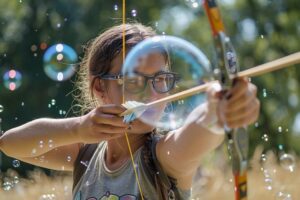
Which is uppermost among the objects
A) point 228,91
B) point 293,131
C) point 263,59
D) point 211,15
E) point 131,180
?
point 211,15

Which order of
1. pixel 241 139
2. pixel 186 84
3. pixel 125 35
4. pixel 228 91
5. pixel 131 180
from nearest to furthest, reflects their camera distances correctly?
pixel 228 91 < pixel 241 139 < pixel 186 84 < pixel 131 180 < pixel 125 35

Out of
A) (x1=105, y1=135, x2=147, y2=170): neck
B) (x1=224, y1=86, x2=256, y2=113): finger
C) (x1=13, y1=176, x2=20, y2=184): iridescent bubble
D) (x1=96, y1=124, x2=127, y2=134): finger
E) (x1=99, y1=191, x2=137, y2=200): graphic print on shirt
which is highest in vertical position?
(x1=224, y1=86, x2=256, y2=113): finger

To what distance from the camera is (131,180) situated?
7.13ft

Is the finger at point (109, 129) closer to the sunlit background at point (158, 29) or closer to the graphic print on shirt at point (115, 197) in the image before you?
the graphic print on shirt at point (115, 197)

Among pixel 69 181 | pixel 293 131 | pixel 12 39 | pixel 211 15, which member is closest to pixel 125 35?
pixel 211 15

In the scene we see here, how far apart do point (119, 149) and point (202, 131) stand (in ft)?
1.58

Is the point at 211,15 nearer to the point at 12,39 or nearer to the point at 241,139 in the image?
the point at 241,139

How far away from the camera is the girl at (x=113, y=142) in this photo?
1968mm

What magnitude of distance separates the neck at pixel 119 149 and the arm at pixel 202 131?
132mm

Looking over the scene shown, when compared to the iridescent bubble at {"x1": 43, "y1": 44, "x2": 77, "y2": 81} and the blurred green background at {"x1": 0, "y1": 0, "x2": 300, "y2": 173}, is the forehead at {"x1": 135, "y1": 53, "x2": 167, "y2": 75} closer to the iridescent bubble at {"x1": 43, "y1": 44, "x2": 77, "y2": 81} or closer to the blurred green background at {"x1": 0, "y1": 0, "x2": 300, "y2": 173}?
the iridescent bubble at {"x1": 43, "y1": 44, "x2": 77, "y2": 81}

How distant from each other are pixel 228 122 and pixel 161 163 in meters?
0.56

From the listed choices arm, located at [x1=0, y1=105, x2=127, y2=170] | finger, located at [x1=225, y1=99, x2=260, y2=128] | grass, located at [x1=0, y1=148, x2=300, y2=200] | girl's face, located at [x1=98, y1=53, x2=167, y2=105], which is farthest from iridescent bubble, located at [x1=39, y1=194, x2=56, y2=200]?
finger, located at [x1=225, y1=99, x2=260, y2=128]

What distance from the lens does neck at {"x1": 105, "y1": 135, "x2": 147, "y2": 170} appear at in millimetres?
2221

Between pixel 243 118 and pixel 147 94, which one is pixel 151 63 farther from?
pixel 243 118
